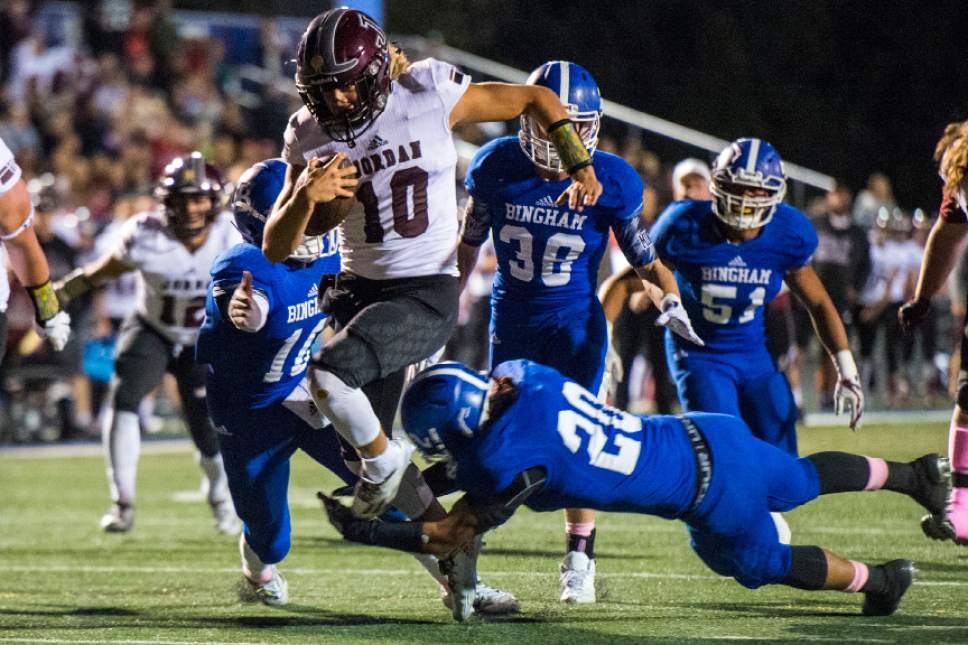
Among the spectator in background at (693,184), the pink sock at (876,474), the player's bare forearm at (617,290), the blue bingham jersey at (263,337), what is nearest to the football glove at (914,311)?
the player's bare forearm at (617,290)

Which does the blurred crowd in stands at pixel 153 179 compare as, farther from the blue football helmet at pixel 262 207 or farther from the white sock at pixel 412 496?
the white sock at pixel 412 496

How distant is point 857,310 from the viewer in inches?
570

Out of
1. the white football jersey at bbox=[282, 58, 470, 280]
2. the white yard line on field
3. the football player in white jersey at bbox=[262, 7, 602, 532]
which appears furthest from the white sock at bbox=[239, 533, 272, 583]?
the white football jersey at bbox=[282, 58, 470, 280]

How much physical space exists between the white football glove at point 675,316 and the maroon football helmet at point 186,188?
114 inches

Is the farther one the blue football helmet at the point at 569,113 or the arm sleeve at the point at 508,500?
the blue football helmet at the point at 569,113

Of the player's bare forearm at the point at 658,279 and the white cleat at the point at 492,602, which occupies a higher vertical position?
the player's bare forearm at the point at 658,279

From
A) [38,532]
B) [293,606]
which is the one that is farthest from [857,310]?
[293,606]

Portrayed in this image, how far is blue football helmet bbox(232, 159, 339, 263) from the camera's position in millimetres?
5250

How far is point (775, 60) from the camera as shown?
72.1 feet

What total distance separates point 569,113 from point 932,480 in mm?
1820

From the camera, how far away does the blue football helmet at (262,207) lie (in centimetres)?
525

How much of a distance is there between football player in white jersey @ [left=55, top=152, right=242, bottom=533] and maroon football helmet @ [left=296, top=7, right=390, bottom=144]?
9.84 feet

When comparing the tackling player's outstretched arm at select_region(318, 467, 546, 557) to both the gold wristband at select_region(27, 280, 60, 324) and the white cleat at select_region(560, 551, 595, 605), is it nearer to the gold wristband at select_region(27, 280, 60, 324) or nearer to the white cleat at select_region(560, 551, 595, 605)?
the white cleat at select_region(560, 551, 595, 605)

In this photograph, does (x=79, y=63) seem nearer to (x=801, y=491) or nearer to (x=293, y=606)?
(x=293, y=606)
